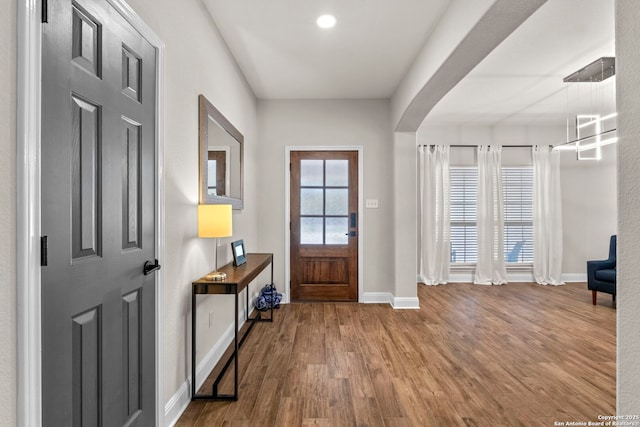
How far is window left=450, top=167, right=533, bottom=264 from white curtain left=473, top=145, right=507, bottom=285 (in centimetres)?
14

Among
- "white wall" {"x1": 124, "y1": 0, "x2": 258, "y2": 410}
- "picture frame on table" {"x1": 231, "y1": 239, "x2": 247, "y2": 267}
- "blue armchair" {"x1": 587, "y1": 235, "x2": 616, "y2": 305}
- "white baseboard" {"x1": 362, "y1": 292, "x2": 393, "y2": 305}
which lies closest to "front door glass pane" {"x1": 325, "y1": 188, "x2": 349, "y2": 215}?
"white baseboard" {"x1": 362, "y1": 292, "x2": 393, "y2": 305}

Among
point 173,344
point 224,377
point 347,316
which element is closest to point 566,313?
point 347,316

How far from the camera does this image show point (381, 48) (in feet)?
10.6

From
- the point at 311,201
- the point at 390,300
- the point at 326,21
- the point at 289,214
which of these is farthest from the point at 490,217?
the point at 326,21

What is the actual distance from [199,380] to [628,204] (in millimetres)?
2555

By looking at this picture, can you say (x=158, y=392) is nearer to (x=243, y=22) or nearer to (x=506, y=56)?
(x=243, y=22)

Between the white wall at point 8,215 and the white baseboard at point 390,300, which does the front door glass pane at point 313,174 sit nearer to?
the white baseboard at point 390,300

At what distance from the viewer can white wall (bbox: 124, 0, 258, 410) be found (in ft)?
6.37

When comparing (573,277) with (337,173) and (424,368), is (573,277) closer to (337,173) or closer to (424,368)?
(337,173)

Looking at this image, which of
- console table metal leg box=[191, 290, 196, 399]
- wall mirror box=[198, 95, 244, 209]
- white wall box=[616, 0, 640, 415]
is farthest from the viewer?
wall mirror box=[198, 95, 244, 209]

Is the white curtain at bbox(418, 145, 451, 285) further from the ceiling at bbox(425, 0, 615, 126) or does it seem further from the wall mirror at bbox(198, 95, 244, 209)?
the wall mirror at bbox(198, 95, 244, 209)

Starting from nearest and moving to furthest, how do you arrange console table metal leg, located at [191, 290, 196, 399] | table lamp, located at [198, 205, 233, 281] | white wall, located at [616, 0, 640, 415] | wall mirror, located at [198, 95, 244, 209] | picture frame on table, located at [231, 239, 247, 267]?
white wall, located at [616, 0, 640, 415] < console table metal leg, located at [191, 290, 196, 399] < table lamp, located at [198, 205, 233, 281] < wall mirror, located at [198, 95, 244, 209] < picture frame on table, located at [231, 239, 247, 267]

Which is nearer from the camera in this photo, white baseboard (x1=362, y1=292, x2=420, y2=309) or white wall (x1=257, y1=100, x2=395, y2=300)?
white baseboard (x1=362, y1=292, x2=420, y2=309)

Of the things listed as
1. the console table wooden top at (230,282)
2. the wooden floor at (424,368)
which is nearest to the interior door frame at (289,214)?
the wooden floor at (424,368)
